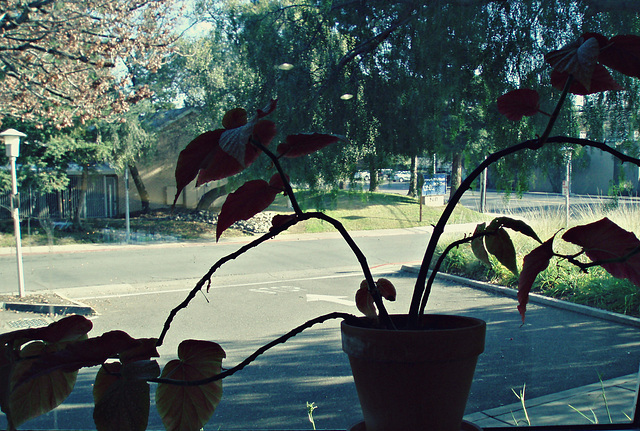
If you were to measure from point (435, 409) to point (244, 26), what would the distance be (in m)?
1.48

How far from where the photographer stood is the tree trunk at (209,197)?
187 cm

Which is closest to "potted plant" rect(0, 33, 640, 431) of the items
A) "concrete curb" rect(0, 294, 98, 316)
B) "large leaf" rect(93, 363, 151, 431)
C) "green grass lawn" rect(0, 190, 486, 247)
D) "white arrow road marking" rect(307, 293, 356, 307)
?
"large leaf" rect(93, 363, 151, 431)

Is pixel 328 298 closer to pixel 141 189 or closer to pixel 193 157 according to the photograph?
pixel 141 189

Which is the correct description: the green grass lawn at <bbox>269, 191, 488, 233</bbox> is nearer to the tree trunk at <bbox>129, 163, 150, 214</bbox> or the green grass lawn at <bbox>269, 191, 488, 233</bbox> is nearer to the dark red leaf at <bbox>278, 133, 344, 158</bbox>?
the tree trunk at <bbox>129, 163, 150, 214</bbox>

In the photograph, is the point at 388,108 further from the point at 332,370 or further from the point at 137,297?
the point at 137,297

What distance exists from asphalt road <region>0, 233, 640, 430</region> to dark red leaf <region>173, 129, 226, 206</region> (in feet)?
5.42

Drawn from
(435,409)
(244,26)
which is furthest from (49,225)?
(435,409)

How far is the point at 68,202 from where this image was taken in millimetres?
2326

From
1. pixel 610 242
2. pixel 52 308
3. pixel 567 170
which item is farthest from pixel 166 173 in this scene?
pixel 610 242

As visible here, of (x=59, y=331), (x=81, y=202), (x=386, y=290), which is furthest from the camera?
(x=81, y=202)

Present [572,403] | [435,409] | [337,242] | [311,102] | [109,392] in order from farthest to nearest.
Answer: [337,242] < [572,403] < [311,102] < [435,409] < [109,392]

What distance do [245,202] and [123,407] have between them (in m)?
0.28

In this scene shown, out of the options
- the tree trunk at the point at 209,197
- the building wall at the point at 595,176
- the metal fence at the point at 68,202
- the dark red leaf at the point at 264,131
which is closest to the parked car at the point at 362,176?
the tree trunk at the point at 209,197

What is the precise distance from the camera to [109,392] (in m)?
0.60
